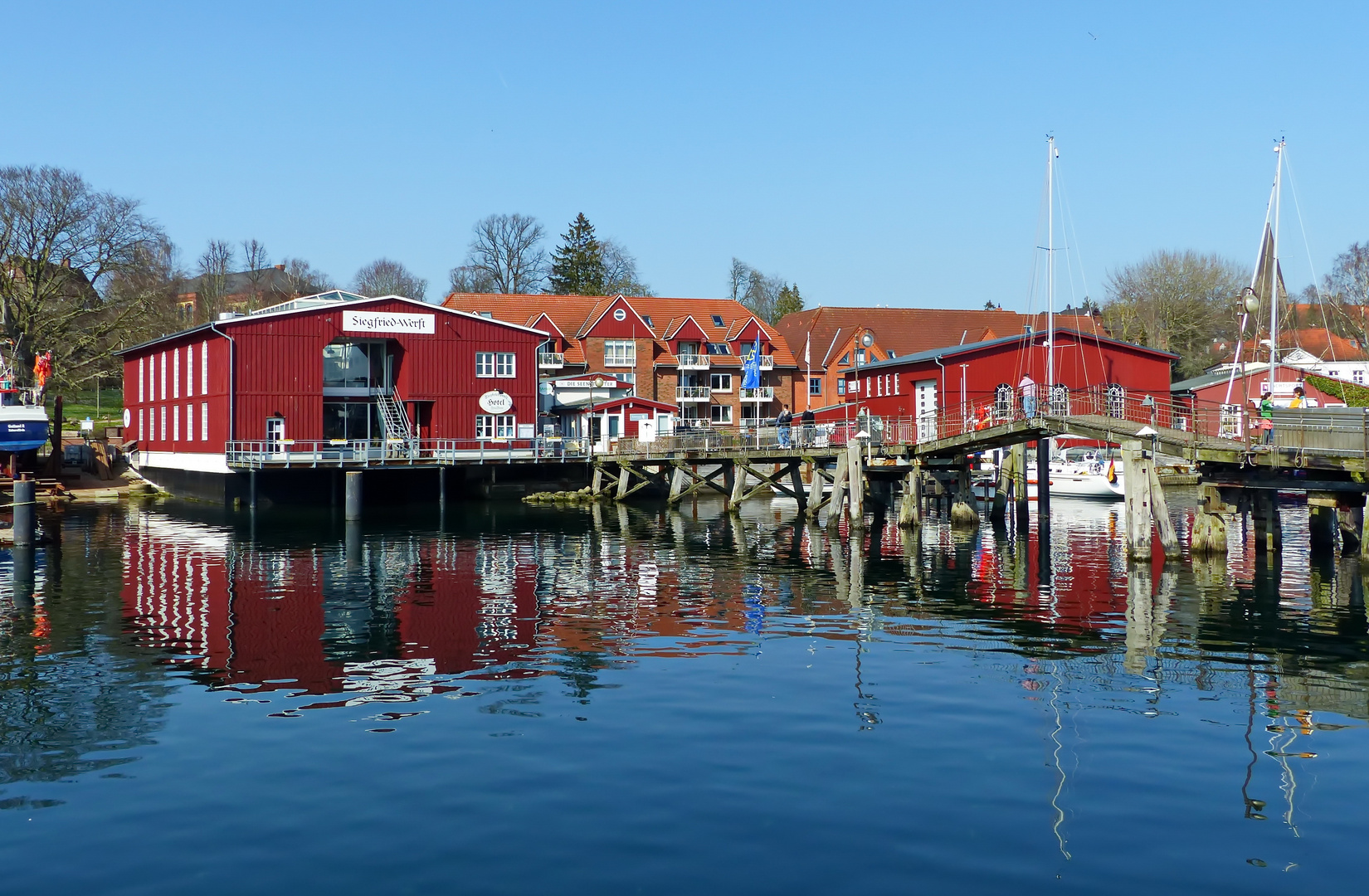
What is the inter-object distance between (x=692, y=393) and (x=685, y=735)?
231 feet

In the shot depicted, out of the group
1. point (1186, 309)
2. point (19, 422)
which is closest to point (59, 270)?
point (19, 422)

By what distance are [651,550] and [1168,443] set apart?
14.8 metres

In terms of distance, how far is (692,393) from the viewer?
8475 centimetres

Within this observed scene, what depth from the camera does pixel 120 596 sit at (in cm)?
2648

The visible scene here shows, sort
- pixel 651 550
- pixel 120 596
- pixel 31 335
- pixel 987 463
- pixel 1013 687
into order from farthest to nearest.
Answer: pixel 31 335, pixel 987 463, pixel 651 550, pixel 120 596, pixel 1013 687

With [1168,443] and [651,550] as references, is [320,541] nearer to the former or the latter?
[651,550]

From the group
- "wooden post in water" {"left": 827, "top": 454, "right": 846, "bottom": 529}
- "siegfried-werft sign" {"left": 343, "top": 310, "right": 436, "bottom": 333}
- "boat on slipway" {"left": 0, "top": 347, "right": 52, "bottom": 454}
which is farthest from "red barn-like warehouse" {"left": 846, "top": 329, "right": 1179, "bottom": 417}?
"boat on slipway" {"left": 0, "top": 347, "right": 52, "bottom": 454}

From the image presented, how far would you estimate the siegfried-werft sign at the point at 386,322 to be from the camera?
56812mm

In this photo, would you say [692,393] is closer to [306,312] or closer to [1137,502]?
[306,312]

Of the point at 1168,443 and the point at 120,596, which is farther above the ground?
the point at 1168,443

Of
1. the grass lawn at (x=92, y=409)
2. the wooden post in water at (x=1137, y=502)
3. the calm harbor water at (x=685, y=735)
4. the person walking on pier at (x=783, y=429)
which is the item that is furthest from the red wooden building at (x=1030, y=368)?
the grass lawn at (x=92, y=409)

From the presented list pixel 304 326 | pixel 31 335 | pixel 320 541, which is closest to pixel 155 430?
pixel 31 335

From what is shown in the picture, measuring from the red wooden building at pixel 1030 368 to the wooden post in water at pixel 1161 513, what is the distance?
72.4 feet

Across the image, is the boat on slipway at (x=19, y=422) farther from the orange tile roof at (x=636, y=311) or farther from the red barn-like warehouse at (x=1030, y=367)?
the red barn-like warehouse at (x=1030, y=367)
